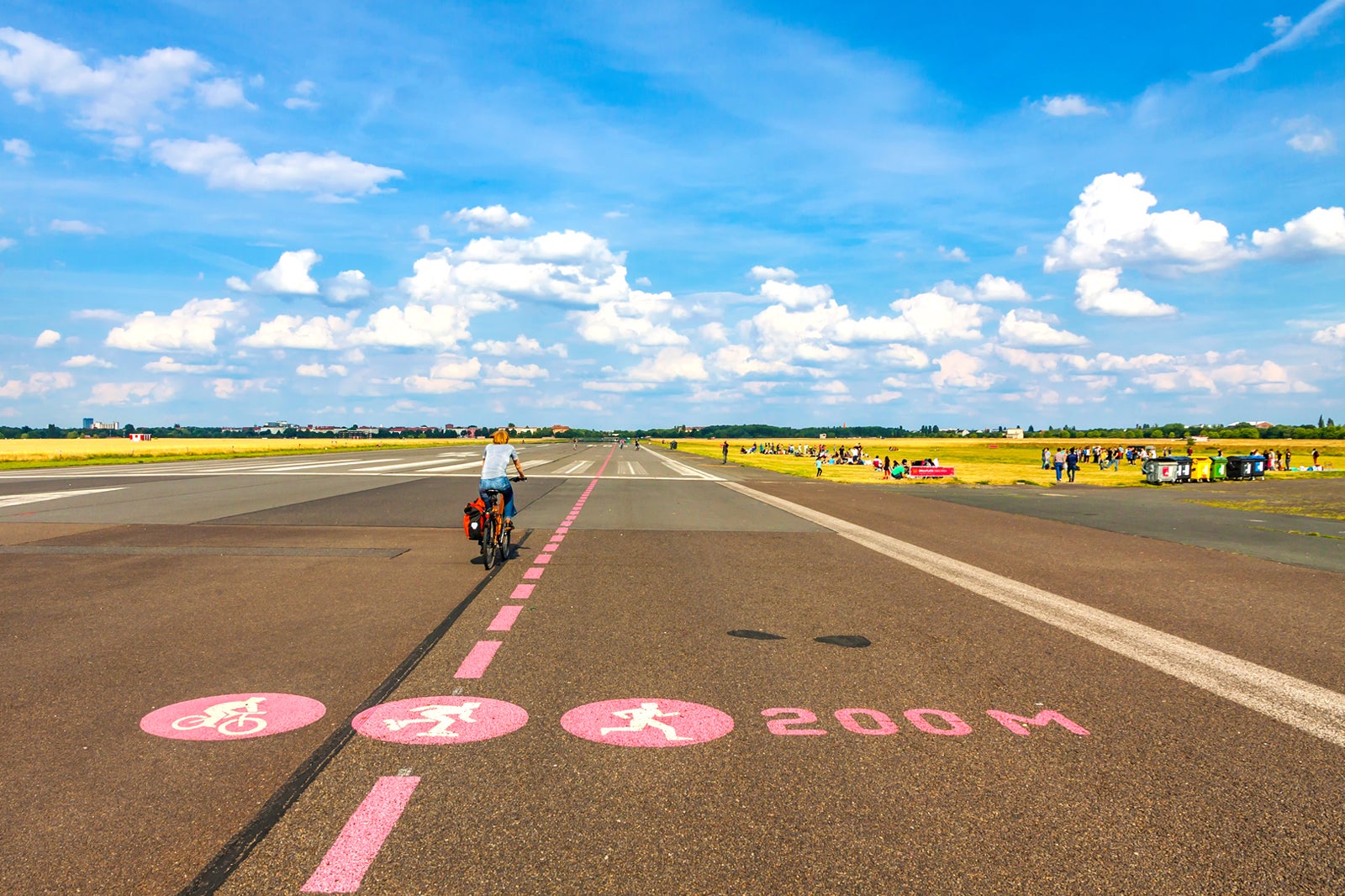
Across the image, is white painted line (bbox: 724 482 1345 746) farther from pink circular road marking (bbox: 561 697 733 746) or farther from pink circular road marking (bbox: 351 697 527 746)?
pink circular road marking (bbox: 351 697 527 746)

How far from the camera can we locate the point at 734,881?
3311 mm

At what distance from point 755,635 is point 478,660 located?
2496 millimetres

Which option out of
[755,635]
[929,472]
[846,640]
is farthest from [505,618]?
[929,472]

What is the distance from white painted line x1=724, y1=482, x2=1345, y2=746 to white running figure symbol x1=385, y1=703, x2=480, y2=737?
16.8 feet

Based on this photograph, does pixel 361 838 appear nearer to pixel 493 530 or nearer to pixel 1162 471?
pixel 493 530

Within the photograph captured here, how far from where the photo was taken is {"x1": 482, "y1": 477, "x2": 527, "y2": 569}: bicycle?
11.6m

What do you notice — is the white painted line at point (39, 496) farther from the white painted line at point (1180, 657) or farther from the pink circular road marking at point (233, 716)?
the white painted line at point (1180, 657)

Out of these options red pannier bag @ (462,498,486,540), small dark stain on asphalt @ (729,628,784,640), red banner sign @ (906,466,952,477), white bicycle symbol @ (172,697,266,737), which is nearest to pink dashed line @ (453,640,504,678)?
white bicycle symbol @ (172,697,266,737)

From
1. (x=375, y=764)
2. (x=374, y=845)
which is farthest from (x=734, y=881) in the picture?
(x=375, y=764)

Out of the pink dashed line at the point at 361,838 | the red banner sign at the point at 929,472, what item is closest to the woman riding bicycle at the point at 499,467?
the pink dashed line at the point at 361,838

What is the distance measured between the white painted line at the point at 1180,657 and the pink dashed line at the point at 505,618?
5257 millimetres

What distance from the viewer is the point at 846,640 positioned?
7.56 m

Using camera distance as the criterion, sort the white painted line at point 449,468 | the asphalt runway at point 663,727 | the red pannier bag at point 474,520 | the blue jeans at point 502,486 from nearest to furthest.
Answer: the asphalt runway at point 663,727
the red pannier bag at point 474,520
the blue jeans at point 502,486
the white painted line at point 449,468

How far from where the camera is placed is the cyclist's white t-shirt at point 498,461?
12352mm
